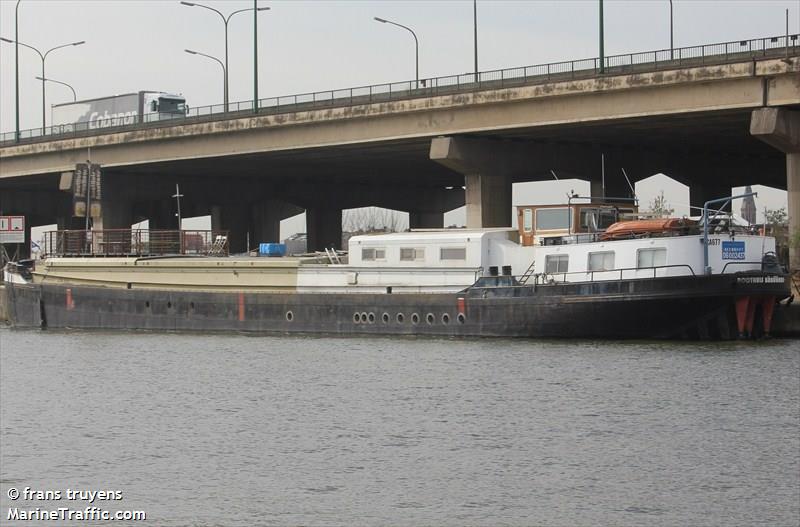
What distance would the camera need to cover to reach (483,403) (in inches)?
1502

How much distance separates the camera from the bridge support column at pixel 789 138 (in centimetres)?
5903

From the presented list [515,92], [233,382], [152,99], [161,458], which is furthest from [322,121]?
[161,458]

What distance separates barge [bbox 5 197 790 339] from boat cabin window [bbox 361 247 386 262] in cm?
5

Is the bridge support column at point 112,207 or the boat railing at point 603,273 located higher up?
the bridge support column at point 112,207

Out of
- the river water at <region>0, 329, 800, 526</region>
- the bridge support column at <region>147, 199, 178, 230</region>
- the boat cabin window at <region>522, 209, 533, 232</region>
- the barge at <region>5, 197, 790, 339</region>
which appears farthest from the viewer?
the bridge support column at <region>147, 199, 178, 230</region>

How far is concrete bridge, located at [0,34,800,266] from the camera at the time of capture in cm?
6147

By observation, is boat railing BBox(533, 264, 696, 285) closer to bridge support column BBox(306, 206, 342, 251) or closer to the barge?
the barge

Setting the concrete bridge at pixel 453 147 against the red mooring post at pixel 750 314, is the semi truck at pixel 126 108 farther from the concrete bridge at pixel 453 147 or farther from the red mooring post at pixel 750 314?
the red mooring post at pixel 750 314

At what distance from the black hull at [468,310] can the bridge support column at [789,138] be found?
1099 cm

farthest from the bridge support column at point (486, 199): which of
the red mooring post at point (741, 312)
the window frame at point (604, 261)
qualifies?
the red mooring post at point (741, 312)

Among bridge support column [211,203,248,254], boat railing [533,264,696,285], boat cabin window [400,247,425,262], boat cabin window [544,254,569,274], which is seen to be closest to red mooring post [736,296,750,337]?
boat railing [533,264,696,285]

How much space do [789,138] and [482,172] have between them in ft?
63.5

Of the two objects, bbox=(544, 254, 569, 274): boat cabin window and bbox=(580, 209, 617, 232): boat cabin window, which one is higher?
bbox=(580, 209, 617, 232): boat cabin window

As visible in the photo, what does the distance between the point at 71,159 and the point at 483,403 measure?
65836 mm
